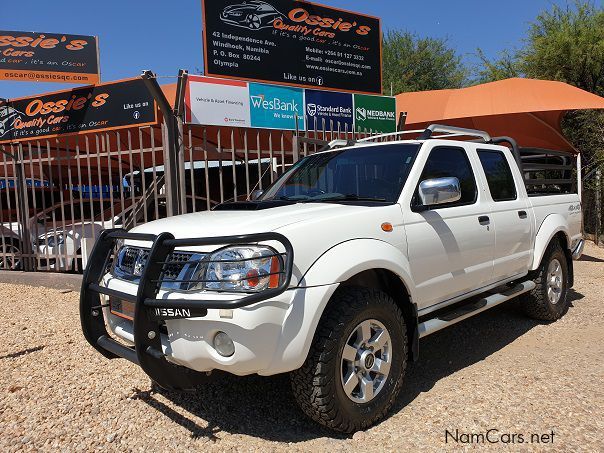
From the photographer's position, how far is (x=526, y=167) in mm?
6355

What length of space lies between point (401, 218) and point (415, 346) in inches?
35.1

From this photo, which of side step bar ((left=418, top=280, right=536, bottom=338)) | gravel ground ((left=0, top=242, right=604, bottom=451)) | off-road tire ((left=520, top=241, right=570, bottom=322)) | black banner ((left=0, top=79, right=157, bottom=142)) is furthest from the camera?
black banner ((left=0, top=79, right=157, bottom=142))

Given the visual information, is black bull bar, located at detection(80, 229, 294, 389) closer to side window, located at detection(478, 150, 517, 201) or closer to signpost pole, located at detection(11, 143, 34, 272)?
side window, located at detection(478, 150, 517, 201)

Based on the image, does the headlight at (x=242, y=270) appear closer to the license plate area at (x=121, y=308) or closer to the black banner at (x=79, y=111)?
the license plate area at (x=121, y=308)

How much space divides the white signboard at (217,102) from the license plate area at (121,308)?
4089 millimetres

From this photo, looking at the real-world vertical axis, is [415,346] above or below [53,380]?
above

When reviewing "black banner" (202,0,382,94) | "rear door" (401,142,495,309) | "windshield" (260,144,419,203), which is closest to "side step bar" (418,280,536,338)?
"rear door" (401,142,495,309)

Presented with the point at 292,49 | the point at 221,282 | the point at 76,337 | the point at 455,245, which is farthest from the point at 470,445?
the point at 292,49

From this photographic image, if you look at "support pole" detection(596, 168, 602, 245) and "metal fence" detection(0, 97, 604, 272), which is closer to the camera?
"metal fence" detection(0, 97, 604, 272)

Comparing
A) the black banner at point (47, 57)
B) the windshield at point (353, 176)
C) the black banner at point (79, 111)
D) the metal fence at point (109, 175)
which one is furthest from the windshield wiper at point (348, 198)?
the black banner at point (47, 57)

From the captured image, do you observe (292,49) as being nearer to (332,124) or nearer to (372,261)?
(332,124)

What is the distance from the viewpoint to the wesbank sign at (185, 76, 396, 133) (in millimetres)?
7055

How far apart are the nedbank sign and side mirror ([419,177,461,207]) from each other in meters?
5.80

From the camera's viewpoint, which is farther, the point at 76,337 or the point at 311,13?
the point at 311,13
